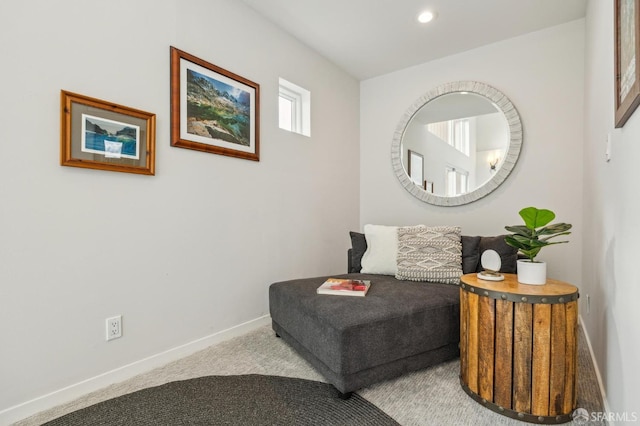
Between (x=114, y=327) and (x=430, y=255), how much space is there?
79.7 inches

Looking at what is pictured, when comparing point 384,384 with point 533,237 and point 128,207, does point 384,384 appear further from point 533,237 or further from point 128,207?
point 128,207

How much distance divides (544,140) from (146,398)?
3394 millimetres

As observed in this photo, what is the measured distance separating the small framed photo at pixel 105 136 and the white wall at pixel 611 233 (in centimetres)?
219

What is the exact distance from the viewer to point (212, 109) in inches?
87.7

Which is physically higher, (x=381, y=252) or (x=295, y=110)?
(x=295, y=110)

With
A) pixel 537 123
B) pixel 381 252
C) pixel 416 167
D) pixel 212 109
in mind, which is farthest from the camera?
pixel 416 167

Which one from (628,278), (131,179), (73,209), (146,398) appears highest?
(131,179)

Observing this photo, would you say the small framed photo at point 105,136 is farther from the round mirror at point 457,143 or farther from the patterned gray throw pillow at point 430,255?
the round mirror at point 457,143

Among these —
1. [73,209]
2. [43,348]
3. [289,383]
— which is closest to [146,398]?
[43,348]

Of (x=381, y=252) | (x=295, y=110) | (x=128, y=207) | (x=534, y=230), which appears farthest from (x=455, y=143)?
(x=128, y=207)

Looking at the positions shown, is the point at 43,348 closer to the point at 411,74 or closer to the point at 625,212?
the point at 625,212

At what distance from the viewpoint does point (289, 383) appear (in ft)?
5.68

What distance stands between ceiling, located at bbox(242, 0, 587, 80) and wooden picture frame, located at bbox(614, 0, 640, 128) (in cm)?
134

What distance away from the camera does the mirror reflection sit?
297 cm
